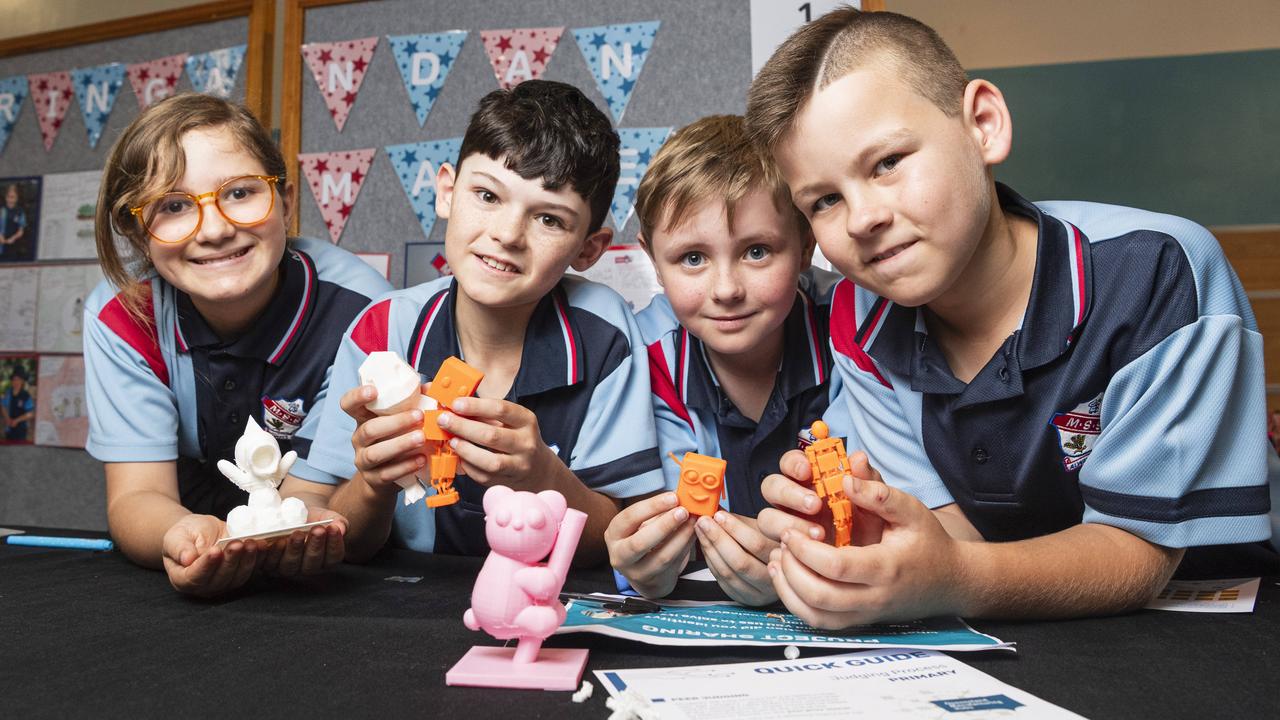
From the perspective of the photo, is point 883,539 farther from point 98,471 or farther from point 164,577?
point 98,471

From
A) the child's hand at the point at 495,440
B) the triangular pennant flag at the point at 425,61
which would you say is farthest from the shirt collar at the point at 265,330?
the triangular pennant flag at the point at 425,61

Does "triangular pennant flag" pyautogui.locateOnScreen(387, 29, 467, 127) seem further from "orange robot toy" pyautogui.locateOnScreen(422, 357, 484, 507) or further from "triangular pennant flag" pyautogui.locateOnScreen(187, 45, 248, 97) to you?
"orange robot toy" pyautogui.locateOnScreen(422, 357, 484, 507)

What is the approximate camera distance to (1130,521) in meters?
0.89

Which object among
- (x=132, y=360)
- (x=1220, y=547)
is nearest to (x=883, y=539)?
(x=1220, y=547)

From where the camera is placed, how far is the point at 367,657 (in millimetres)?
751

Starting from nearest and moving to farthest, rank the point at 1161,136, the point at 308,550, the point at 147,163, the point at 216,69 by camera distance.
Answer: the point at 308,550, the point at 147,163, the point at 216,69, the point at 1161,136

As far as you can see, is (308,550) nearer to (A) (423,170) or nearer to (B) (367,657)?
(B) (367,657)

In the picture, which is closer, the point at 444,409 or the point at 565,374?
the point at 444,409

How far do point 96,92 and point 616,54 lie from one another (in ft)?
4.55

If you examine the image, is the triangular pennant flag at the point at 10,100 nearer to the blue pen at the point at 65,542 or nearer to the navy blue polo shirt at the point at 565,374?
the blue pen at the point at 65,542

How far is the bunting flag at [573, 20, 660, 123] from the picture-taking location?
72.8 inches

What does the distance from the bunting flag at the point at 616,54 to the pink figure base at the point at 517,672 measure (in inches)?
54.2

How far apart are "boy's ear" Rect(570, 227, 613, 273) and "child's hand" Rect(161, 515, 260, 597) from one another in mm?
587

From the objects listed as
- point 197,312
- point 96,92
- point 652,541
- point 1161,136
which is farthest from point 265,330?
point 1161,136
